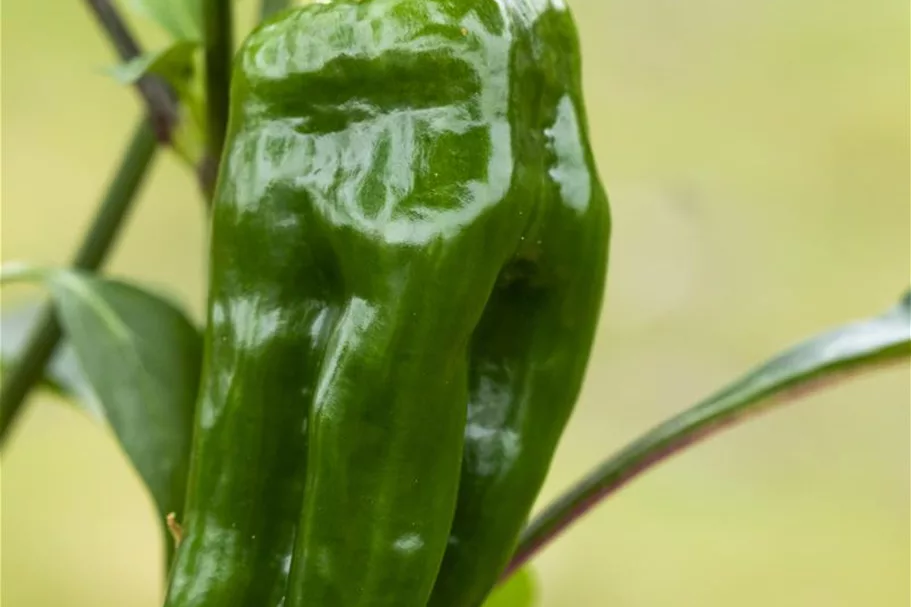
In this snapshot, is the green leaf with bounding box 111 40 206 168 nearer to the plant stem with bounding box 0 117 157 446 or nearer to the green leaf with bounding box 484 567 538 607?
the plant stem with bounding box 0 117 157 446

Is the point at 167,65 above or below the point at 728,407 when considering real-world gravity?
above

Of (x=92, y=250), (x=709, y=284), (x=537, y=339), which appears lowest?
(x=709, y=284)

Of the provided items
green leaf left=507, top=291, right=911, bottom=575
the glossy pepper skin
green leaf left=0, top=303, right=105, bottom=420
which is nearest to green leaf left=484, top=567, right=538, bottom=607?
green leaf left=507, top=291, right=911, bottom=575

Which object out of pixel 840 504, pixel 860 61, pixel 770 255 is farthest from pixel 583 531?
pixel 860 61

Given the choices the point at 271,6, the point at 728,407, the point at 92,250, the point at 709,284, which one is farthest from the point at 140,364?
the point at 709,284

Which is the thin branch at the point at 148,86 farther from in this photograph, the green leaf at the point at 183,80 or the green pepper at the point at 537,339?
the green pepper at the point at 537,339

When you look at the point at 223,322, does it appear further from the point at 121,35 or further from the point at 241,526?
the point at 121,35

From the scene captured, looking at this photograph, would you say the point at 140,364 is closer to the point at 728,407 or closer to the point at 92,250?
the point at 92,250
